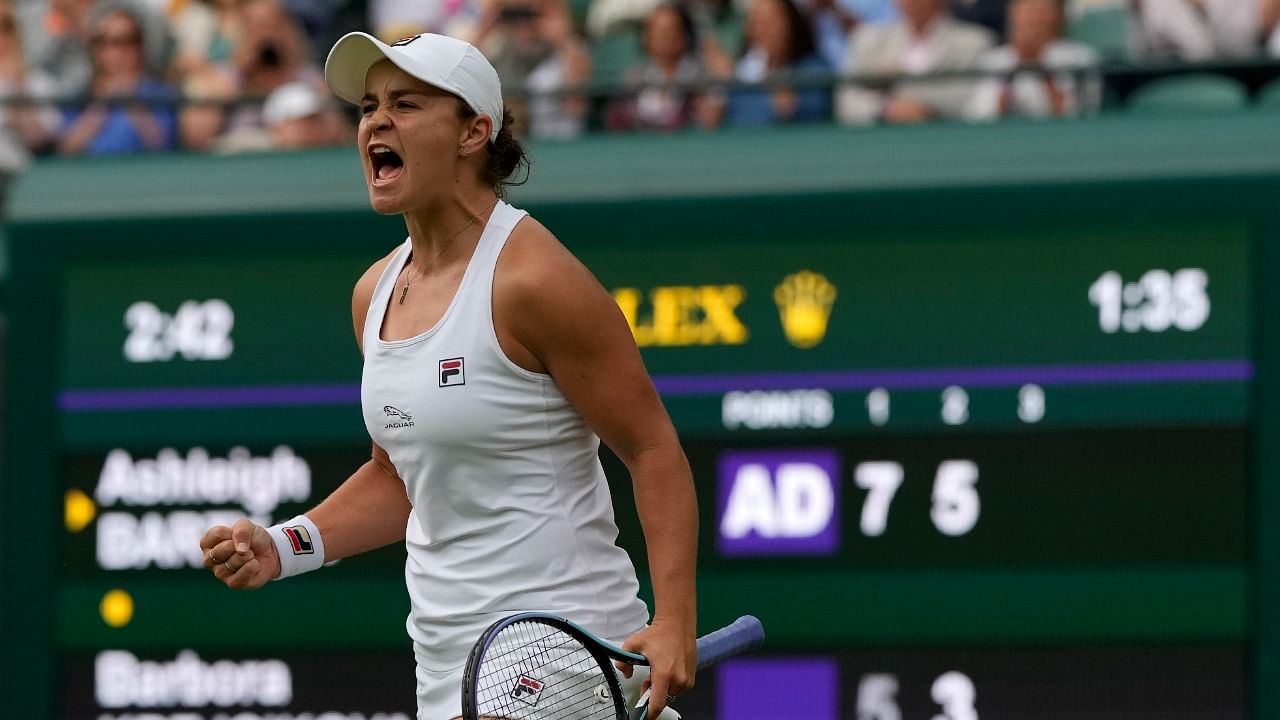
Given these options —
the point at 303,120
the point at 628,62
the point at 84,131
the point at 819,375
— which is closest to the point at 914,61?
the point at 628,62

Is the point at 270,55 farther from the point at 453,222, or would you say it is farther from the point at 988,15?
the point at 453,222

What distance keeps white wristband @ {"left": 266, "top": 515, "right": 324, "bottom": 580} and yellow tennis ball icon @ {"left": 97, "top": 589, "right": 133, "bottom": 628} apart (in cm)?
333

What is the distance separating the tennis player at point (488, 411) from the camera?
363 centimetres

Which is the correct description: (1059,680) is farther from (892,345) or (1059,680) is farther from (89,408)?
(89,408)

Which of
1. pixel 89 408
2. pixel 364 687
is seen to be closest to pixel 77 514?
pixel 89 408

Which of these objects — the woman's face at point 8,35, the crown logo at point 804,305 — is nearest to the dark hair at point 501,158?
the crown logo at point 804,305

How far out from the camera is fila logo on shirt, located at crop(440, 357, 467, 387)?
144 inches

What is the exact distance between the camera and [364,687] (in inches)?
275

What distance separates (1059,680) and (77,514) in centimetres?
306

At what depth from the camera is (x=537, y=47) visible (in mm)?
7969

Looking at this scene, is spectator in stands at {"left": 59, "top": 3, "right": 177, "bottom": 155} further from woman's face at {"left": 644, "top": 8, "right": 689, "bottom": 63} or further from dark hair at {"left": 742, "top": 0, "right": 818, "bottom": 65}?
dark hair at {"left": 742, "top": 0, "right": 818, "bottom": 65}

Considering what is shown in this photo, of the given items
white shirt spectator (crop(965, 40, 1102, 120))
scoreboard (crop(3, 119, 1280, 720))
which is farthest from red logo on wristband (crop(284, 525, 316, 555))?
white shirt spectator (crop(965, 40, 1102, 120))

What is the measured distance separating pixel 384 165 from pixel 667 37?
4.14 metres

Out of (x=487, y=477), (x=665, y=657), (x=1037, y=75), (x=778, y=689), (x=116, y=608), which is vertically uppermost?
(x=1037, y=75)
